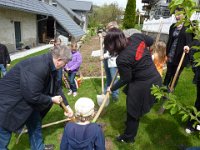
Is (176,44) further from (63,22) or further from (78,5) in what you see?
(78,5)

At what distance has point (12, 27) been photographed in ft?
45.8

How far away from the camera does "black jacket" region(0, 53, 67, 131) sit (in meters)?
2.55

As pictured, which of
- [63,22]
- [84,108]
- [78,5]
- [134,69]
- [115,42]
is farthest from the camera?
[78,5]

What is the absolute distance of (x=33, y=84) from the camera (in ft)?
8.30

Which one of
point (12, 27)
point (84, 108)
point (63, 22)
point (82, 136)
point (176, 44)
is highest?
point (63, 22)

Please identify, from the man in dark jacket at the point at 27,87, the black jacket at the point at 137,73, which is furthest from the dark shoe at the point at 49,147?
the black jacket at the point at 137,73

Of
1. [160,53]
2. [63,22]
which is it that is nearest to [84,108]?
[160,53]

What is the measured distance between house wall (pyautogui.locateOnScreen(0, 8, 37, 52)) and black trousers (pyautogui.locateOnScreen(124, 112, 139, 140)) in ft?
35.6

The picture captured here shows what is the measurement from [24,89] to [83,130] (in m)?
0.79

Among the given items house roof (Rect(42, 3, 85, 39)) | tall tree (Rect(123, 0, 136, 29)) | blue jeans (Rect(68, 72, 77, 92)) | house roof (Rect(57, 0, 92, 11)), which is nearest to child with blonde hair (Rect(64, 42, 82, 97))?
blue jeans (Rect(68, 72, 77, 92))

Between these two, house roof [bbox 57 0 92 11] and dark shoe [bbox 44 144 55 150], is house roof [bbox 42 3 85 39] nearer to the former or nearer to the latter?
dark shoe [bbox 44 144 55 150]

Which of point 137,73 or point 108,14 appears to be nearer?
point 137,73

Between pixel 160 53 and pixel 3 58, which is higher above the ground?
pixel 160 53

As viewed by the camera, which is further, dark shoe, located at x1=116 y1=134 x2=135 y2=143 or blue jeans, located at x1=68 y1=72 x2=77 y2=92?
blue jeans, located at x1=68 y1=72 x2=77 y2=92
